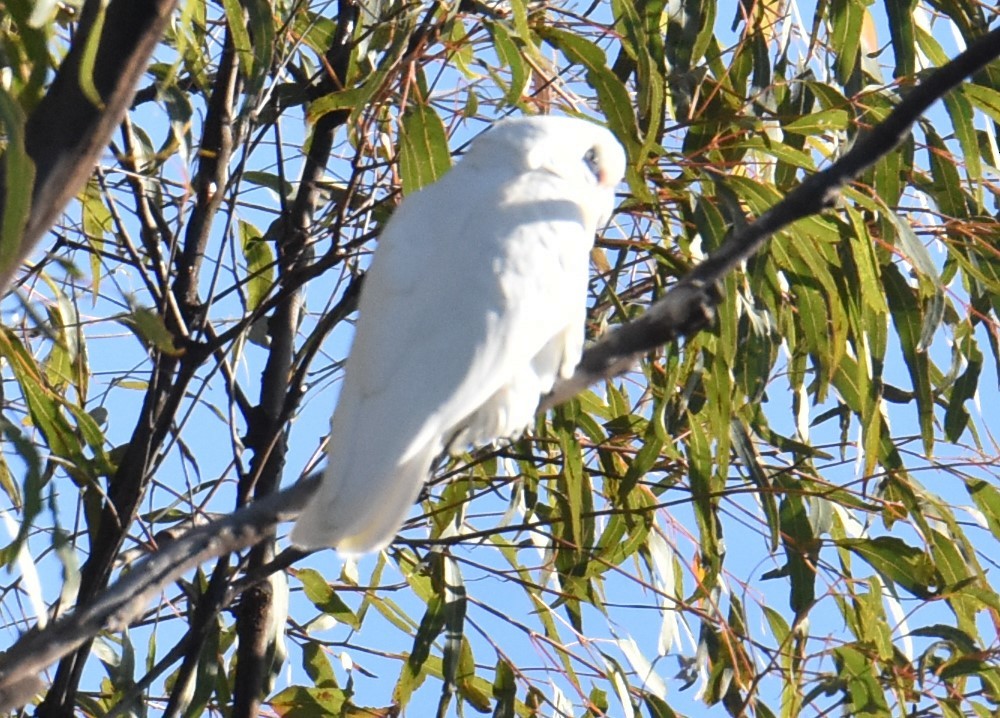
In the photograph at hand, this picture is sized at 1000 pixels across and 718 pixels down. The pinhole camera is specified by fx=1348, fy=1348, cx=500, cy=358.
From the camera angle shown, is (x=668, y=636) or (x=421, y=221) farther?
(x=668, y=636)

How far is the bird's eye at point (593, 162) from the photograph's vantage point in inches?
56.8

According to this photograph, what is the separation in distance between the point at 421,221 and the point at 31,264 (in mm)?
495

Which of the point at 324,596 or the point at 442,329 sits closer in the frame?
the point at 442,329

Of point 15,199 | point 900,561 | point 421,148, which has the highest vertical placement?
point 421,148

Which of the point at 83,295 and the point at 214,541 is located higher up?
the point at 83,295

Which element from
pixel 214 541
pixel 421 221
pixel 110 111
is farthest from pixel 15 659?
pixel 421 221

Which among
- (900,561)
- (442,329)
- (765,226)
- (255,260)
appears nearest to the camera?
(765,226)

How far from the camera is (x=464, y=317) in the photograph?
49.6 inches

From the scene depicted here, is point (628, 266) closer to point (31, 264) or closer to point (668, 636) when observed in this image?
point (668, 636)

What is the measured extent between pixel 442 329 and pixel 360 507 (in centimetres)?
22

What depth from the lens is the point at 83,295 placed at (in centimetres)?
174

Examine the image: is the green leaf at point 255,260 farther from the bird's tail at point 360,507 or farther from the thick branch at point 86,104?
the thick branch at point 86,104

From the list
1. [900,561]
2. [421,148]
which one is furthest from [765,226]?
[900,561]

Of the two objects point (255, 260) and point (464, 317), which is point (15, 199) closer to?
point (464, 317)
